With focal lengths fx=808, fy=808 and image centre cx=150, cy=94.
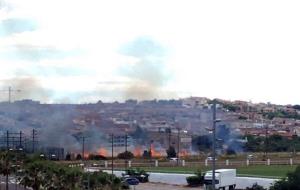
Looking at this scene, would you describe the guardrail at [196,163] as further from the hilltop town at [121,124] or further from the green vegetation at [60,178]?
the green vegetation at [60,178]

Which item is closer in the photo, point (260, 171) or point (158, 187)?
point (158, 187)

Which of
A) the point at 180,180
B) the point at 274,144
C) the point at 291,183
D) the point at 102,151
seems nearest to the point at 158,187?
the point at 180,180

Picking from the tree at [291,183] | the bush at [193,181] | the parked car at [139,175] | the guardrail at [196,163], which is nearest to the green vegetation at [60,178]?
the tree at [291,183]

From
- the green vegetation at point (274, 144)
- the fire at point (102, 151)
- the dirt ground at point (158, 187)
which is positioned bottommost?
the dirt ground at point (158, 187)

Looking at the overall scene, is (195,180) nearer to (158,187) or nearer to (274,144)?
(158,187)

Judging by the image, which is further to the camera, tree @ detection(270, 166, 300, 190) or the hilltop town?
the hilltop town

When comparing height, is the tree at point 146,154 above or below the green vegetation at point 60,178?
below

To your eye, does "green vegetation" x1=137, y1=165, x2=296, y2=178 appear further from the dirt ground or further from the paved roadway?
the dirt ground

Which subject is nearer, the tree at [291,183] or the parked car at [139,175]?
the tree at [291,183]

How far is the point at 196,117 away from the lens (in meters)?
172

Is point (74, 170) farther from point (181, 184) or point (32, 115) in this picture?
point (32, 115)

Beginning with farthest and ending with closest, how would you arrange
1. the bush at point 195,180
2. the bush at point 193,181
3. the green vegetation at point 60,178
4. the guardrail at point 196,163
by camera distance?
the guardrail at point 196,163 → the bush at point 193,181 → the bush at point 195,180 → the green vegetation at point 60,178

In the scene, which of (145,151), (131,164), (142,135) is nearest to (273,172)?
(131,164)

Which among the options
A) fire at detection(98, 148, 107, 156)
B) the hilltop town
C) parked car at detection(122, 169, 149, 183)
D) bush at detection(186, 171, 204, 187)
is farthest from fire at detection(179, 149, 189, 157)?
bush at detection(186, 171, 204, 187)
